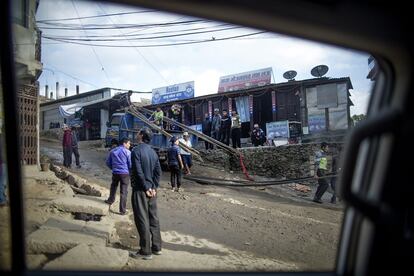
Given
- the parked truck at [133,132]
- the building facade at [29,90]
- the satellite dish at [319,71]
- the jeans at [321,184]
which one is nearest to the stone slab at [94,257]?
the building facade at [29,90]

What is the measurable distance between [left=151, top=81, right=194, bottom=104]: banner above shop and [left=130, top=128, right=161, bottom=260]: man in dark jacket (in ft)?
57.7

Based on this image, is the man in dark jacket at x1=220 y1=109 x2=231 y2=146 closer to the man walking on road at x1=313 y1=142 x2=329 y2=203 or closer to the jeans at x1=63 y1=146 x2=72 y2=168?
the man walking on road at x1=313 y1=142 x2=329 y2=203

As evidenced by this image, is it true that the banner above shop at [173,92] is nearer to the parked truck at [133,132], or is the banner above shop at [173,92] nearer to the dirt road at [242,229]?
the parked truck at [133,132]

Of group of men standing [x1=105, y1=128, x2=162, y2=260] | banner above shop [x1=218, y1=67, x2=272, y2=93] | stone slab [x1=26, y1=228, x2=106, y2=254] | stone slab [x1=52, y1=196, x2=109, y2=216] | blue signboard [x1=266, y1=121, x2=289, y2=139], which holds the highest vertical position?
banner above shop [x1=218, y1=67, x2=272, y2=93]

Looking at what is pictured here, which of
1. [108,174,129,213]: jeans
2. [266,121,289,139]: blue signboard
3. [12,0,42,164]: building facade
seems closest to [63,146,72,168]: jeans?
[12,0,42,164]: building facade

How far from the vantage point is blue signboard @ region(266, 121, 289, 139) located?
19328mm

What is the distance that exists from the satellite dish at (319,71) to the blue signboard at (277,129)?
265cm

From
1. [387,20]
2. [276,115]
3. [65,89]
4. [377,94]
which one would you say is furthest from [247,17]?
[65,89]

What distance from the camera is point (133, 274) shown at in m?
1.82

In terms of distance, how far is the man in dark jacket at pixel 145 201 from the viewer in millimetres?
6191

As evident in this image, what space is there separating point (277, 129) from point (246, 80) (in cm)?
566

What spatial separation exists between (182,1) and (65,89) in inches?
2561

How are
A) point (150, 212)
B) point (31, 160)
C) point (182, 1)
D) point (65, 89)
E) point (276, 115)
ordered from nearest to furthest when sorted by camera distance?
point (182, 1), point (150, 212), point (31, 160), point (276, 115), point (65, 89)

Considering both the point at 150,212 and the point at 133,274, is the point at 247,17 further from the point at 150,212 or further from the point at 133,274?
the point at 150,212
